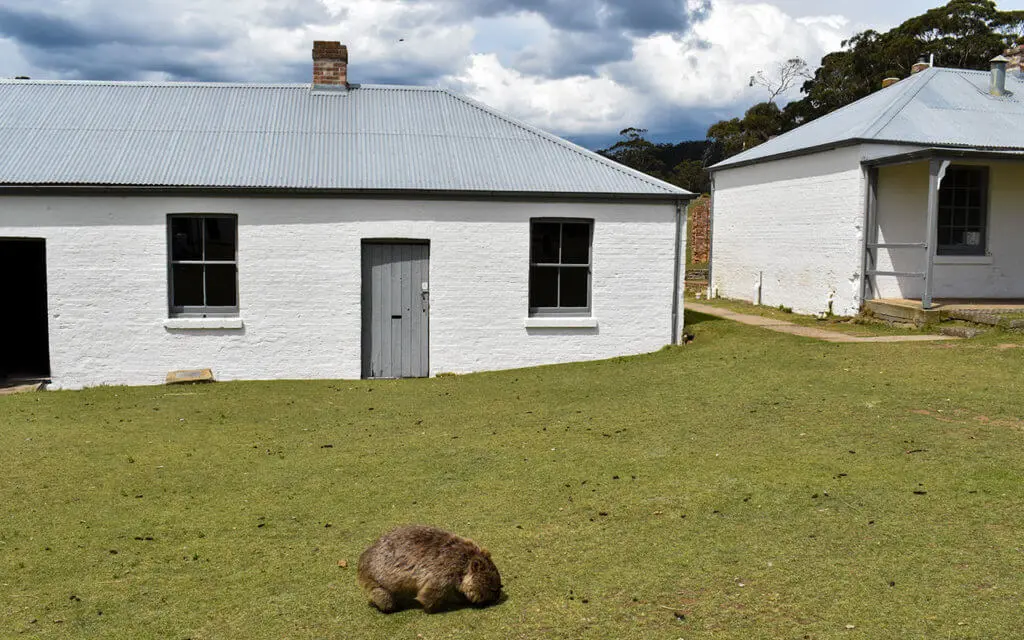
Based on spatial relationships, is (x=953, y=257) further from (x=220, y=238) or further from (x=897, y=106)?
(x=220, y=238)

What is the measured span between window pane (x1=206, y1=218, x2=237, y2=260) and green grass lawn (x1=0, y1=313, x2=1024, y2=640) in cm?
261

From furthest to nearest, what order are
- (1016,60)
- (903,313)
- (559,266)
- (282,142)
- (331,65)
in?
(1016,60)
(331,65)
(903,313)
(282,142)
(559,266)

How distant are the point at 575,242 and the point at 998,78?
11.2m

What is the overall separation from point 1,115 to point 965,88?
19129 millimetres

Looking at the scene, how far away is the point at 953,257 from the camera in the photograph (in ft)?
58.0

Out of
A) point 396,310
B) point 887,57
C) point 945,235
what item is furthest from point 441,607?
point 887,57

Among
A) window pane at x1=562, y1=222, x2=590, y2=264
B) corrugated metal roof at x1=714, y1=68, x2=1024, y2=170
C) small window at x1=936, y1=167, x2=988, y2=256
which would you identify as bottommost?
window pane at x1=562, y1=222, x2=590, y2=264

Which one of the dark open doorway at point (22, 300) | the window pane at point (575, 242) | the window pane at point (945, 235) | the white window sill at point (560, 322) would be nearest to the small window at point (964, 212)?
the window pane at point (945, 235)

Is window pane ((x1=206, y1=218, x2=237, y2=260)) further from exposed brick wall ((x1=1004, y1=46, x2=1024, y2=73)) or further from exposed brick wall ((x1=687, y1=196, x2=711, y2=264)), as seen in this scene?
exposed brick wall ((x1=687, y1=196, x2=711, y2=264))

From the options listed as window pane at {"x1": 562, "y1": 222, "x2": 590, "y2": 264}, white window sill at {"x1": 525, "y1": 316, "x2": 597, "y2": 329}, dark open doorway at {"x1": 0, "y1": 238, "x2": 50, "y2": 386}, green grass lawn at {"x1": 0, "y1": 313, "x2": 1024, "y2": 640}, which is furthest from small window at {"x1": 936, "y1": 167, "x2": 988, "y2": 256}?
dark open doorway at {"x1": 0, "y1": 238, "x2": 50, "y2": 386}

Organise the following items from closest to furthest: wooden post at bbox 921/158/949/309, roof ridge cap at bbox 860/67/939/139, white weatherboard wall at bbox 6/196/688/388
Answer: white weatherboard wall at bbox 6/196/688/388 → wooden post at bbox 921/158/949/309 → roof ridge cap at bbox 860/67/939/139

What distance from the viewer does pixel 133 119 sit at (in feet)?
51.1

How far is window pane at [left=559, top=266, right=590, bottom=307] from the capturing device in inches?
591

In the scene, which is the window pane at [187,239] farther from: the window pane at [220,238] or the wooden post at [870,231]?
the wooden post at [870,231]
